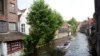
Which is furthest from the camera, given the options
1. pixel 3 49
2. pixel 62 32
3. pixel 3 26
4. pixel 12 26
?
pixel 62 32

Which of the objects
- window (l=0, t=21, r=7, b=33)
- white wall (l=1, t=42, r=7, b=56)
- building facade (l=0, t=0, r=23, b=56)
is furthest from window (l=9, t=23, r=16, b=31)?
white wall (l=1, t=42, r=7, b=56)

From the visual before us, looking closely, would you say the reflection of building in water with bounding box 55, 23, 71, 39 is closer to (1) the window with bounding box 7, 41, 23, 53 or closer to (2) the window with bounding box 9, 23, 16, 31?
(2) the window with bounding box 9, 23, 16, 31

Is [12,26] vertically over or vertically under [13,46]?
over

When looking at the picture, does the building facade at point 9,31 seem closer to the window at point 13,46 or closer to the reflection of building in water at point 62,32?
the window at point 13,46

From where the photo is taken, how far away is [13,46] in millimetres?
32969

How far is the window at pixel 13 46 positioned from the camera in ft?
102

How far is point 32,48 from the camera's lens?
4044 centimetres

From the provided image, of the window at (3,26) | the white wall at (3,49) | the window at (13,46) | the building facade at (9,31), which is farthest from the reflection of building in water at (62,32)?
the white wall at (3,49)

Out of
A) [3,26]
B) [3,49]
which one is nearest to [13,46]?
[3,26]

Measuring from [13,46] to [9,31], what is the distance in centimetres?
515

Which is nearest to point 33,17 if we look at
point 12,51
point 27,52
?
point 27,52

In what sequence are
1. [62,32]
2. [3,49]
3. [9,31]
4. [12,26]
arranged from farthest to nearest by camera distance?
[62,32]
[12,26]
[9,31]
[3,49]

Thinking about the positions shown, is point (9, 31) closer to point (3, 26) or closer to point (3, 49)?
point (3, 26)

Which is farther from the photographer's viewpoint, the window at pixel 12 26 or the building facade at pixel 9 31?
the window at pixel 12 26
